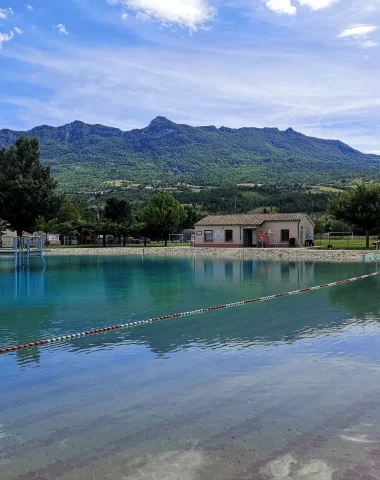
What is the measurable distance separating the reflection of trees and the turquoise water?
0.38m

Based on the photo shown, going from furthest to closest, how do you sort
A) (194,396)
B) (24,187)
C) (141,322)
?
(24,187)
(141,322)
(194,396)

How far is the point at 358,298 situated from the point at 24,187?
3437 cm

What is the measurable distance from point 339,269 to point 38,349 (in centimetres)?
2261

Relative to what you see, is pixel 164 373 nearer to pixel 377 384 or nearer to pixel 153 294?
→ pixel 377 384

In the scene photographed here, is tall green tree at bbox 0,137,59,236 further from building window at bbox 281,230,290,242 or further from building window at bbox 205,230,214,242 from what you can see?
building window at bbox 281,230,290,242

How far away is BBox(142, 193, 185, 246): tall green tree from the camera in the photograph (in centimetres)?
6044

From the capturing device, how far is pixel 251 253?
1742 inches

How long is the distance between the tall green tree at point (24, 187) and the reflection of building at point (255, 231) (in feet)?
54.0

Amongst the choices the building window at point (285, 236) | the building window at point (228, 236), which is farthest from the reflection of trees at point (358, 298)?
the building window at point (228, 236)

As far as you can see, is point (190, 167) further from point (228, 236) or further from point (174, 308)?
point (174, 308)

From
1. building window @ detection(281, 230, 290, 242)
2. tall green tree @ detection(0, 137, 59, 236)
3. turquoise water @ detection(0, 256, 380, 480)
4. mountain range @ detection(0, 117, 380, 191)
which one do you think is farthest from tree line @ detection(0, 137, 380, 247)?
mountain range @ detection(0, 117, 380, 191)

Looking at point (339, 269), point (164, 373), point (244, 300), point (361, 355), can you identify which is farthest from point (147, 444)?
point (339, 269)

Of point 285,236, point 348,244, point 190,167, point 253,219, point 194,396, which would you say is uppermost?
point 190,167

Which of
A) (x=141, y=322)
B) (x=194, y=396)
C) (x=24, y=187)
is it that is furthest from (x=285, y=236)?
(x=194, y=396)
